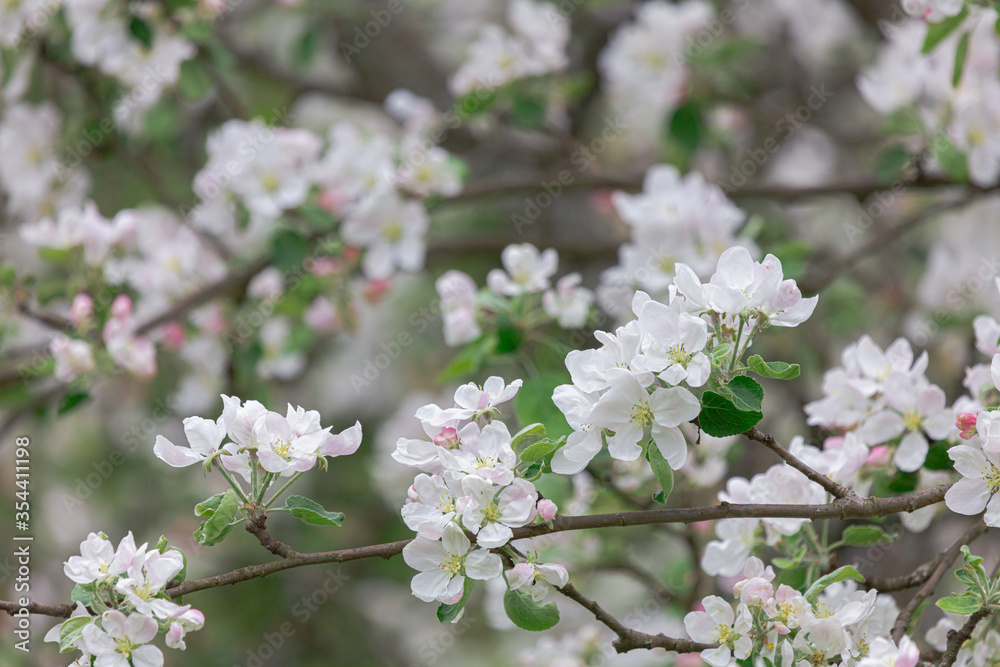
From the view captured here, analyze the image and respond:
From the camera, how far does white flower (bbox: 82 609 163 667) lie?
0.93m

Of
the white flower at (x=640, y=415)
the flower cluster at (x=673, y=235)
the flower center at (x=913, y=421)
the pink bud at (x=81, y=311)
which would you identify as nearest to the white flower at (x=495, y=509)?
the white flower at (x=640, y=415)

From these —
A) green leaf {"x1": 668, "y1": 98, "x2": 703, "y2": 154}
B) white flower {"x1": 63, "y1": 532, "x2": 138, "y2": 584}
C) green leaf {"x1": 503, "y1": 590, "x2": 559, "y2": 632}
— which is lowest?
green leaf {"x1": 668, "y1": 98, "x2": 703, "y2": 154}

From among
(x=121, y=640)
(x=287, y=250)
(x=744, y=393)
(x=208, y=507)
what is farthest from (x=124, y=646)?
(x=287, y=250)

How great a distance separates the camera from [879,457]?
1.20 m

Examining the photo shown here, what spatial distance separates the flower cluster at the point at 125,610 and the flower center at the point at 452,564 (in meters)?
0.25

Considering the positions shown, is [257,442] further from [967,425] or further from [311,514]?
[967,425]

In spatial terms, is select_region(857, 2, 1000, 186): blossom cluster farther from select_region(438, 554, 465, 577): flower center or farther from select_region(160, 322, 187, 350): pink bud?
select_region(160, 322, 187, 350): pink bud

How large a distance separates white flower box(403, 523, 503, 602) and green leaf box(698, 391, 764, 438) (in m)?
0.26

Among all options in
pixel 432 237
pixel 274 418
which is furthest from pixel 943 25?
pixel 432 237

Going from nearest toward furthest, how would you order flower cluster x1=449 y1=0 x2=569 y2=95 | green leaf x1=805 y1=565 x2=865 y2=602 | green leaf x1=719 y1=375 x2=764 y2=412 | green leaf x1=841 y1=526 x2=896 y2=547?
green leaf x1=719 y1=375 x2=764 y2=412 → green leaf x1=805 y1=565 x2=865 y2=602 → green leaf x1=841 y1=526 x2=896 y2=547 → flower cluster x1=449 y1=0 x2=569 y2=95

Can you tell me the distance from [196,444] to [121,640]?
0.21 m

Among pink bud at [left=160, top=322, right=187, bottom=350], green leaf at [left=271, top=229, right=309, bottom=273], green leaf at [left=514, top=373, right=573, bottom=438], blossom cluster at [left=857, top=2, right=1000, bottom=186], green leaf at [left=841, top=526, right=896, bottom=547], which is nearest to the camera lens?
green leaf at [left=841, top=526, right=896, bottom=547]


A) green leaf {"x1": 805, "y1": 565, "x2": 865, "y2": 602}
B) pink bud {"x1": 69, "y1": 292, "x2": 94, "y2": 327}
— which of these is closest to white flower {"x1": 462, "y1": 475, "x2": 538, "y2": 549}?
green leaf {"x1": 805, "y1": 565, "x2": 865, "y2": 602}

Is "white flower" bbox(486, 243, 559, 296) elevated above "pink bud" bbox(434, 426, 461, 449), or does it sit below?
below
